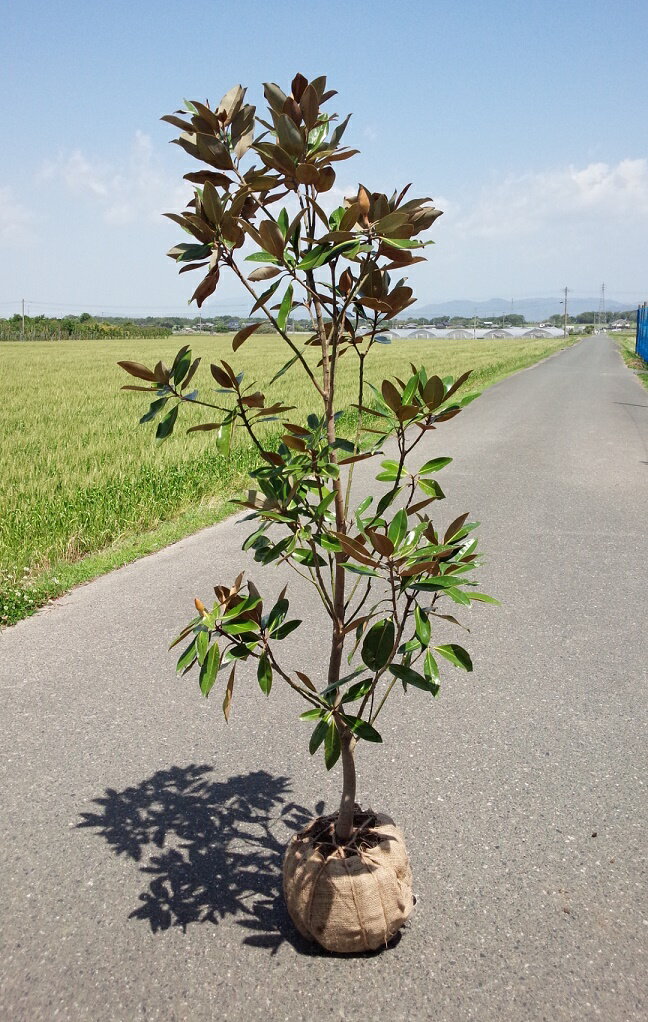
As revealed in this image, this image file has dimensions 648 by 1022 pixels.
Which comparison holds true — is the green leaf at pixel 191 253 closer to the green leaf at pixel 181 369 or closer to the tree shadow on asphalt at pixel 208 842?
the green leaf at pixel 181 369

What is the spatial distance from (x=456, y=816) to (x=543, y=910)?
55 centimetres

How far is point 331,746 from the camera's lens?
84.1 inches

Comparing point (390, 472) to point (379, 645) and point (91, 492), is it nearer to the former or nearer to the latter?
point (379, 645)

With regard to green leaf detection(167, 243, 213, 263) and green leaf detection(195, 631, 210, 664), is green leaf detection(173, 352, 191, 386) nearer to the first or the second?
green leaf detection(167, 243, 213, 263)

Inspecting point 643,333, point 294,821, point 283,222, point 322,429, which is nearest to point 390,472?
point 322,429

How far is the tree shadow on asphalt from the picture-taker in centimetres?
265

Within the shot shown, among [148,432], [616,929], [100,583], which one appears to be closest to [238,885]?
[616,929]

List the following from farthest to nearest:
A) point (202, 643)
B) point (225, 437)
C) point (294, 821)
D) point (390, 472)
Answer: point (294, 821)
point (390, 472)
point (225, 437)
point (202, 643)

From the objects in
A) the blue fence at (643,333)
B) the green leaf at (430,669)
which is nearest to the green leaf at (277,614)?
the green leaf at (430,669)

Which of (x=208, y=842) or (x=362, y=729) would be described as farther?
(x=208, y=842)

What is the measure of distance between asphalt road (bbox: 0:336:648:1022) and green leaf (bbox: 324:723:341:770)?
0.75m

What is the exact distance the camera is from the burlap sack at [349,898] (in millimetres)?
2420

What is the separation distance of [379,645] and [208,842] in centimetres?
131

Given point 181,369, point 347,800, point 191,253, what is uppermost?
point 191,253
